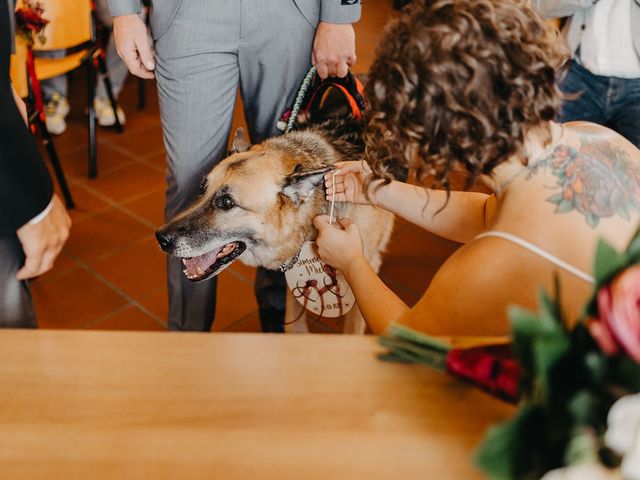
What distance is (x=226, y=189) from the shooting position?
181 cm

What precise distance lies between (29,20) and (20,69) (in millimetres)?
264

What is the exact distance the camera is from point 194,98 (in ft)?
5.88

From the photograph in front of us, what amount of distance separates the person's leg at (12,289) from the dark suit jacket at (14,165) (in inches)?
2.3

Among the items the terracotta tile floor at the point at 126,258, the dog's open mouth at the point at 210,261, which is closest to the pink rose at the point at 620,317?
the dog's open mouth at the point at 210,261

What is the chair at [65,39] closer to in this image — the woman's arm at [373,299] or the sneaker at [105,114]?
the sneaker at [105,114]

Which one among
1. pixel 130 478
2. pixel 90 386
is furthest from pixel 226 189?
pixel 130 478

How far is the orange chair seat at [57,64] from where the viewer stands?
286 centimetres

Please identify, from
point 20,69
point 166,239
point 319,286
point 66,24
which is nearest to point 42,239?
point 166,239

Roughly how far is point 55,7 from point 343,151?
1.70 m

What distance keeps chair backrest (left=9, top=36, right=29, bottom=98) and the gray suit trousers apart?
0.96 meters

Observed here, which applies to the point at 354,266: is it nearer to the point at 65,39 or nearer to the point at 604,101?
the point at 604,101

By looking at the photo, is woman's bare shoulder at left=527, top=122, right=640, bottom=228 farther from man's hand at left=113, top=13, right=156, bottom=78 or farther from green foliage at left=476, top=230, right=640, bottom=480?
man's hand at left=113, top=13, right=156, bottom=78

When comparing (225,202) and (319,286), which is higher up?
(225,202)

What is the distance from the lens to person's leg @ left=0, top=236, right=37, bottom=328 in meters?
1.22
